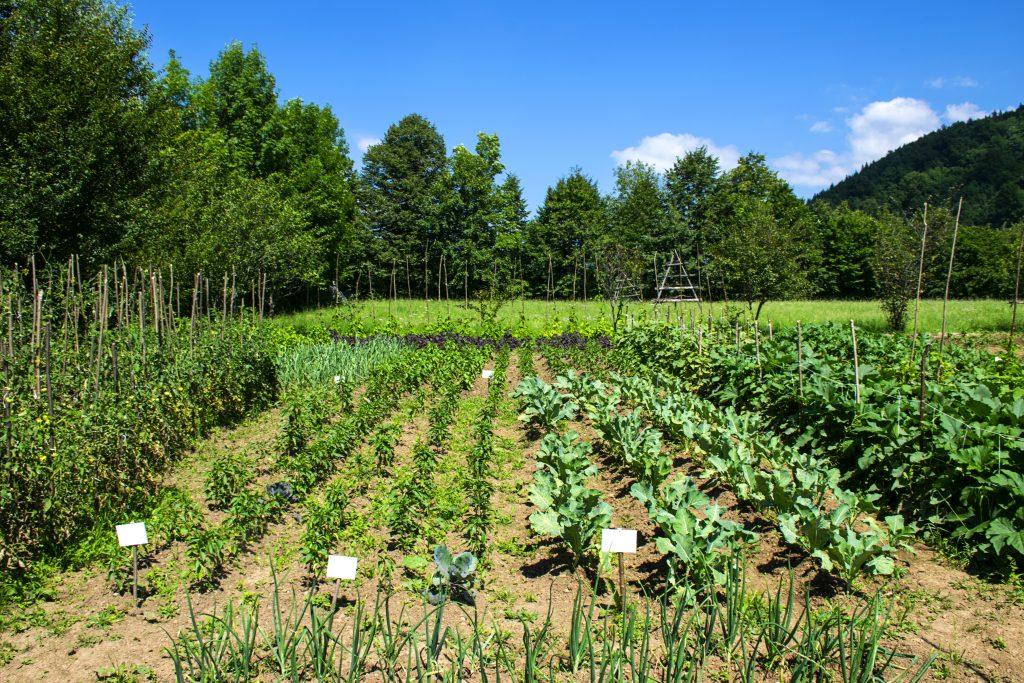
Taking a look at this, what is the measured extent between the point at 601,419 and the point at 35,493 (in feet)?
16.5

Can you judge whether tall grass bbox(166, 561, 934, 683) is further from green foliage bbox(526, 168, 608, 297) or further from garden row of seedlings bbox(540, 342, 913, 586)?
green foliage bbox(526, 168, 608, 297)

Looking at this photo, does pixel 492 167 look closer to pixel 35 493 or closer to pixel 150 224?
pixel 150 224

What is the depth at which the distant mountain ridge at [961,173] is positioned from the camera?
52.5 metres

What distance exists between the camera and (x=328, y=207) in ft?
106

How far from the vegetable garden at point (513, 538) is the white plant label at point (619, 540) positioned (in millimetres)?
219

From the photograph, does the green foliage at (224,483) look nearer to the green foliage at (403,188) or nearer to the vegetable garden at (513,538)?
the vegetable garden at (513,538)

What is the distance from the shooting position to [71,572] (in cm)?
450

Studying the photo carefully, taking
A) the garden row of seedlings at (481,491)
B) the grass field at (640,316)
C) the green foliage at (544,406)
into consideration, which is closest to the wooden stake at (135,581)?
the garden row of seedlings at (481,491)

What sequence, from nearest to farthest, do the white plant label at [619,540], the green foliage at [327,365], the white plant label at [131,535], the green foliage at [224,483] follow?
1. the white plant label at [619,540]
2. the white plant label at [131,535]
3. the green foliage at [224,483]
4. the green foliage at [327,365]

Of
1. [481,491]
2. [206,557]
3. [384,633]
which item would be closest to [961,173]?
[481,491]

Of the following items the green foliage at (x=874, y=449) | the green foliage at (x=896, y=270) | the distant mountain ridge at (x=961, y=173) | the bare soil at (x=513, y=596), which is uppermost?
the distant mountain ridge at (x=961, y=173)

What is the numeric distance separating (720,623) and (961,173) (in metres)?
73.8

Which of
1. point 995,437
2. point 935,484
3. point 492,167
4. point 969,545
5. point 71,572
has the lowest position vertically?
point 71,572

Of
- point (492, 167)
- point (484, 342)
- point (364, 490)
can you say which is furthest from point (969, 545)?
point (492, 167)
